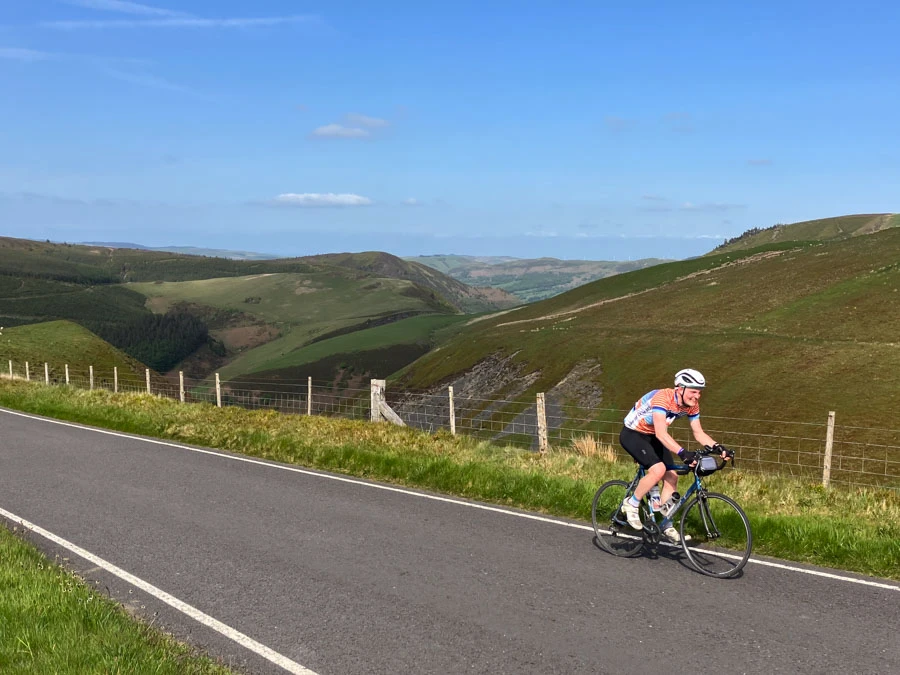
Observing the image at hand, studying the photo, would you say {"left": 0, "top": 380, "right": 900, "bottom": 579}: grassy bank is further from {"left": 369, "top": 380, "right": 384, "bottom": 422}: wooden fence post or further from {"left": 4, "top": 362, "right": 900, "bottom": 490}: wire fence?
→ {"left": 4, "top": 362, "right": 900, "bottom": 490}: wire fence

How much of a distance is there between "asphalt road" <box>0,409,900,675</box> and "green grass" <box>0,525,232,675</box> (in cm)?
41

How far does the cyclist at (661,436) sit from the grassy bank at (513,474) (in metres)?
1.62

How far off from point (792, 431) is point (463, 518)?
124 ft

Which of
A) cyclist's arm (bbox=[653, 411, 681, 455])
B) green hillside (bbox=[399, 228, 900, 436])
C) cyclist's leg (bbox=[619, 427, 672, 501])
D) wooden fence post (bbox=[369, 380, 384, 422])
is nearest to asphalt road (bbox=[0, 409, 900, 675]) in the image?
cyclist's leg (bbox=[619, 427, 672, 501])

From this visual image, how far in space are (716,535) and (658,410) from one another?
1.70 m

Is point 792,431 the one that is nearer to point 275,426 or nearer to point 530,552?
point 275,426

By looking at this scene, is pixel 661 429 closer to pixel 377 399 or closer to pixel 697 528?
pixel 697 528

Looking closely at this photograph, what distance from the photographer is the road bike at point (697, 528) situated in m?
9.23

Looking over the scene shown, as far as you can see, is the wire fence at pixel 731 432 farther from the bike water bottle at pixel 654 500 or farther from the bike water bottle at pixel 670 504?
the bike water bottle at pixel 670 504

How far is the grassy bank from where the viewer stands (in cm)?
984

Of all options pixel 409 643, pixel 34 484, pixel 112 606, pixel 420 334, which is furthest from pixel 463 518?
pixel 420 334

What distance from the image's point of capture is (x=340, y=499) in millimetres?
12914

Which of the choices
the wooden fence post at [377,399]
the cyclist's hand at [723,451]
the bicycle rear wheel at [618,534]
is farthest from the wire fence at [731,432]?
the cyclist's hand at [723,451]

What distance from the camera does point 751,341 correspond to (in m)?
59.6
